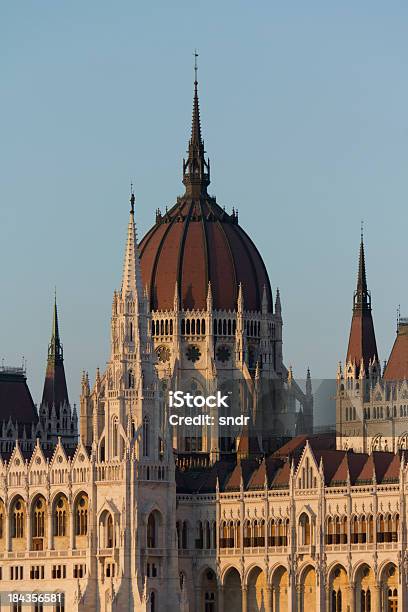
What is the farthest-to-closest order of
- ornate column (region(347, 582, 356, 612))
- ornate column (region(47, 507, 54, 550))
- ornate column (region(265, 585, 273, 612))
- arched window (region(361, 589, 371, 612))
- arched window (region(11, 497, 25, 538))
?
arched window (region(11, 497, 25, 538)) < ornate column (region(47, 507, 54, 550)) < ornate column (region(265, 585, 273, 612)) < arched window (region(361, 589, 371, 612)) < ornate column (region(347, 582, 356, 612))

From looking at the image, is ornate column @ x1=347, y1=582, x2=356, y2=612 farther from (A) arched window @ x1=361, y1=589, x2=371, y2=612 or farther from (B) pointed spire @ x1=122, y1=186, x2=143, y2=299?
(B) pointed spire @ x1=122, y1=186, x2=143, y2=299

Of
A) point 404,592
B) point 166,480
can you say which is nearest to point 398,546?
point 404,592

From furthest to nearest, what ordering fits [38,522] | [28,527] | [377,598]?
[38,522], [28,527], [377,598]

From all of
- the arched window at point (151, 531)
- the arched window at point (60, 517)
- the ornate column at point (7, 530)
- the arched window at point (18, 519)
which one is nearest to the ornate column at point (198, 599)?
the arched window at point (151, 531)

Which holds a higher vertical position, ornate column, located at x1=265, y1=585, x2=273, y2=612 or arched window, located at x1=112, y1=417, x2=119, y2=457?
arched window, located at x1=112, y1=417, x2=119, y2=457

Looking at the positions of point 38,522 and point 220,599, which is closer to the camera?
point 220,599

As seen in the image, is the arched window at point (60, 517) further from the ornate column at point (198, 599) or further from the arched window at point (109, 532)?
the ornate column at point (198, 599)

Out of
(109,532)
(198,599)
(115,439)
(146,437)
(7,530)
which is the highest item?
(146,437)

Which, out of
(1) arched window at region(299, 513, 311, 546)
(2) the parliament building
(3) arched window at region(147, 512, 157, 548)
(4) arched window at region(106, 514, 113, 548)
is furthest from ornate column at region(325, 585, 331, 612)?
(4) arched window at region(106, 514, 113, 548)

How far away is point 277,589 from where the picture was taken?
185m

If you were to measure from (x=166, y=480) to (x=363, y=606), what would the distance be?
16.5 metres

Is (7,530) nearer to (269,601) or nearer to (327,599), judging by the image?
(269,601)

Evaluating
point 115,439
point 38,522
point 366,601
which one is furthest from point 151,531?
point 366,601

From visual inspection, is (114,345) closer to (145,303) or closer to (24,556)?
(145,303)
